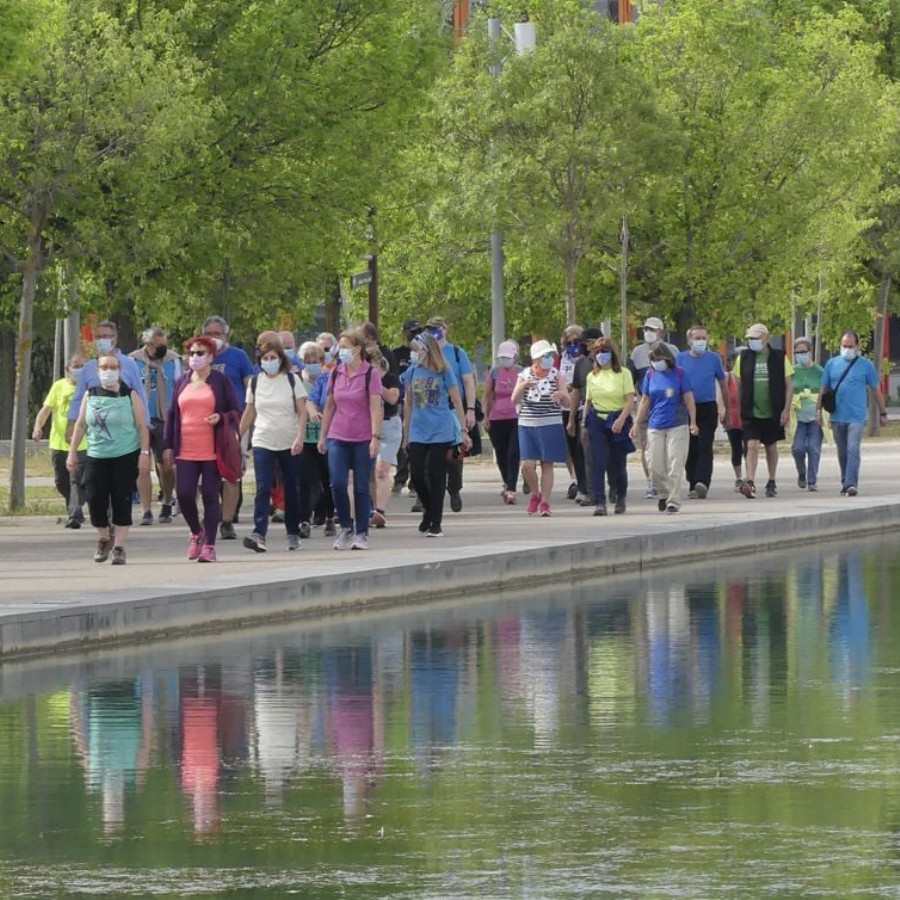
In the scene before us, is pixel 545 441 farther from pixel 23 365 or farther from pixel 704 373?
pixel 23 365

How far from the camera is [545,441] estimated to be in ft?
86.8

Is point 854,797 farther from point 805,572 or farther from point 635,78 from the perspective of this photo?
point 635,78

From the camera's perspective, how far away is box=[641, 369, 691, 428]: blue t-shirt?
26484mm

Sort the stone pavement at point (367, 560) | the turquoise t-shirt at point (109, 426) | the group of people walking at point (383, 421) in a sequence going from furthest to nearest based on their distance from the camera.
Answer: the group of people walking at point (383, 421) < the turquoise t-shirt at point (109, 426) < the stone pavement at point (367, 560)

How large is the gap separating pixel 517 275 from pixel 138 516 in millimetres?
31072

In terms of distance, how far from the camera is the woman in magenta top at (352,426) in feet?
68.9

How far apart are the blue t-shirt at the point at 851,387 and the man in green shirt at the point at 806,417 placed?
83cm

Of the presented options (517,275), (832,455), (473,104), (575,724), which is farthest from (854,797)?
(517,275)

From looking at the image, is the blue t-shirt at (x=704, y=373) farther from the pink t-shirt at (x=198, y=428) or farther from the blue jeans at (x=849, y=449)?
the pink t-shirt at (x=198, y=428)

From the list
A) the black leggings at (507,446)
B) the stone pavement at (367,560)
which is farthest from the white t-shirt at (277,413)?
the black leggings at (507,446)

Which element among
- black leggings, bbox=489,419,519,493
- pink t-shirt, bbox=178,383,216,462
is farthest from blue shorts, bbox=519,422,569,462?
pink t-shirt, bbox=178,383,216,462

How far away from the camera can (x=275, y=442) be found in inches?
838

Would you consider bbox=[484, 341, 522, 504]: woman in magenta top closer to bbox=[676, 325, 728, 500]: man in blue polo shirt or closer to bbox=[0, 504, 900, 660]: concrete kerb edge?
bbox=[676, 325, 728, 500]: man in blue polo shirt

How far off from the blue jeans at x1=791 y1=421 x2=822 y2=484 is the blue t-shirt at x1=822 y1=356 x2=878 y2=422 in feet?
3.10
